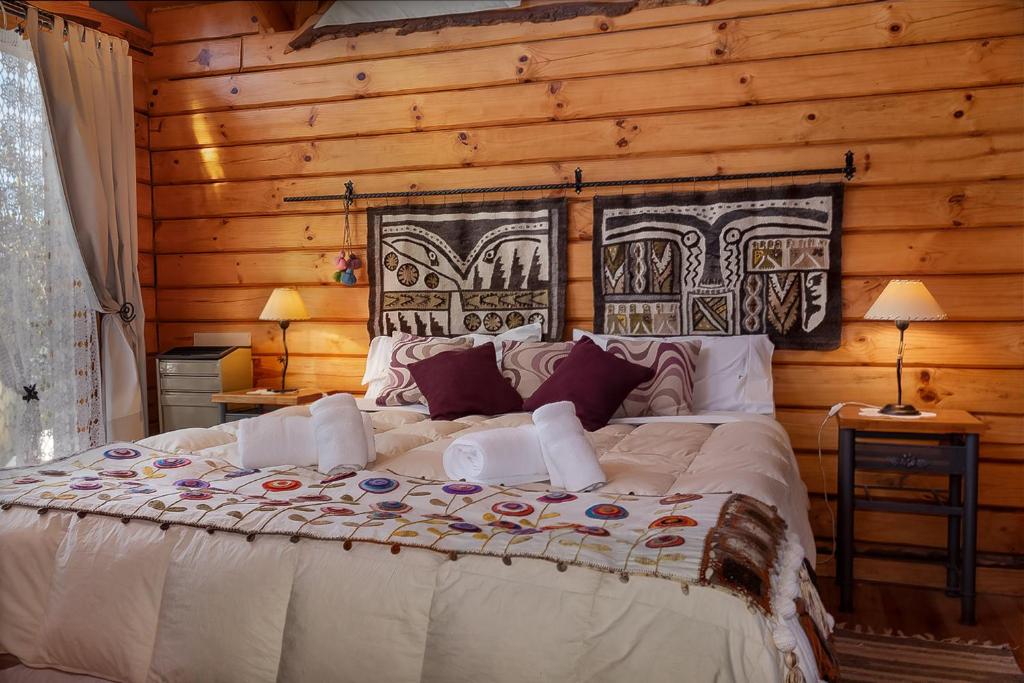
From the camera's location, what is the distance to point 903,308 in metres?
2.97

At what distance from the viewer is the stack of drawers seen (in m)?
4.00

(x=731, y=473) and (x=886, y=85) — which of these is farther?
(x=886, y=85)

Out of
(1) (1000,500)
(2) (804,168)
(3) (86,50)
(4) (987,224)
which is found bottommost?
(1) (1000,500)

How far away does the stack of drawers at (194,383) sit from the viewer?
4.00 m

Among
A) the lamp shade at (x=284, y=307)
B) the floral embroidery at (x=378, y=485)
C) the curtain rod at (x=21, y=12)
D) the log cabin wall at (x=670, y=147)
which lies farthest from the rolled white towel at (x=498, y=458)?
the curtain rod at (x=21, y=12)

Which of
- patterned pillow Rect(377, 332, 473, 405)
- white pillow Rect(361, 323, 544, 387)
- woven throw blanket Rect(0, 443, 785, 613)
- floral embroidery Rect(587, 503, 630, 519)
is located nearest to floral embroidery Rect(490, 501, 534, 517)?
woven throw blanket Rect(0, 443, 785, 613)

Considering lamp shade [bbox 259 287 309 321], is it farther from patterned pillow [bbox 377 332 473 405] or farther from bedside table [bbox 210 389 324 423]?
patterned pillow [bbox 377 332 473 405]

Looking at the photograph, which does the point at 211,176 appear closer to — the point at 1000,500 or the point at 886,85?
the point at 886,85

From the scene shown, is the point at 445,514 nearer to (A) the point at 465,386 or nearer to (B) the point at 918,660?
(A) the point at 465,386

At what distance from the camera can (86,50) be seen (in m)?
3.76

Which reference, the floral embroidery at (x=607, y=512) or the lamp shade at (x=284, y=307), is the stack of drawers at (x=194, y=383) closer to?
the lamp shade at (x=284, y=307)

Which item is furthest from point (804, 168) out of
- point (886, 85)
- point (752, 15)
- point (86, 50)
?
point (86, 50)

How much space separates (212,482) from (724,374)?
6.69 ft

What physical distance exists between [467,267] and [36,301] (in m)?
1.86
